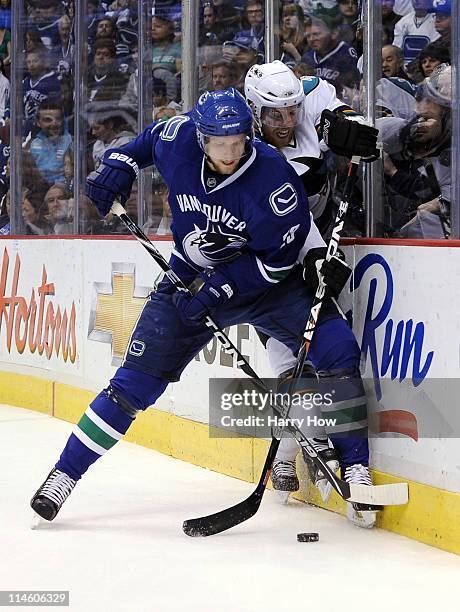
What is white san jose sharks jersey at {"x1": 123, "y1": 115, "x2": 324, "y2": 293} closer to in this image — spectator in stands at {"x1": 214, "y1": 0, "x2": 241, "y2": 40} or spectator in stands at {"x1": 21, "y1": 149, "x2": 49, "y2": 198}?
spectator in stands at {"x1": 214, "y1": 0, "x2": 241, "y2": 40}

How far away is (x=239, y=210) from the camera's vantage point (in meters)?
3.57

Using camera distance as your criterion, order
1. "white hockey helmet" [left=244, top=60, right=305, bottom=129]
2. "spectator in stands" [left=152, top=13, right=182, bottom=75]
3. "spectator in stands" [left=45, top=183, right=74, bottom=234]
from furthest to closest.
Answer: "spectator in stands" [left=45, top=183, right=74, bottom=234], "spectator in stands" [left=152, top=13, right=182, bottom=75], "white hockey helmet" [left=244, top=60, right=305, bottom=129]

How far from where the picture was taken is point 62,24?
20.1 ft

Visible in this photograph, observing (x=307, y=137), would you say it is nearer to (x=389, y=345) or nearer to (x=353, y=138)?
(x=353, y=138)

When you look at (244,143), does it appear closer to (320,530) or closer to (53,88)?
(320,530)

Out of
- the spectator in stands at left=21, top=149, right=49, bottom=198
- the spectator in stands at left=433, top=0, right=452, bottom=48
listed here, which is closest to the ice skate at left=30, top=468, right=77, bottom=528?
the spectator in stands at left=433, top=0, right=452, bottom=48

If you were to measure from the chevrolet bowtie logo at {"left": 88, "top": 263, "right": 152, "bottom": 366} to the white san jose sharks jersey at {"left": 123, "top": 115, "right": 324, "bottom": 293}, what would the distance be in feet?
4.17

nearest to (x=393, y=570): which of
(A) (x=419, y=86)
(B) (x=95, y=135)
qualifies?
(A) (x=419, y=86)

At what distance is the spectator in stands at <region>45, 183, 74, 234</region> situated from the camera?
593 centimetres

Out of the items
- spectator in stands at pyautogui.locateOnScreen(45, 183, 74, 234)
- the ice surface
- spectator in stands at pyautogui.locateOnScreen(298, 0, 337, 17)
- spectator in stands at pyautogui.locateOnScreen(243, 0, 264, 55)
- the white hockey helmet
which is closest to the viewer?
the ice surface

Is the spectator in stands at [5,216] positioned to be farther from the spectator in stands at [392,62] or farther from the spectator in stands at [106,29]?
the spectator in stands at [392,62]

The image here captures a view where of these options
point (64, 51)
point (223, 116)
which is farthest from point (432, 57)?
point (64, 51)

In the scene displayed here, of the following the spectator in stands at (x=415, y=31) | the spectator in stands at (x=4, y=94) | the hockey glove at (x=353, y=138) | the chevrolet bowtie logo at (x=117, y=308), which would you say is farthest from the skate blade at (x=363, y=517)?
the spectator in stands at (x=4, y=94)

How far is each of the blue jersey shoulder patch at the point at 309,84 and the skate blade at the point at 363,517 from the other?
1204 mm
